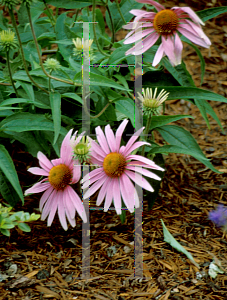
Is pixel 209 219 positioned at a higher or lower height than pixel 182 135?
lower

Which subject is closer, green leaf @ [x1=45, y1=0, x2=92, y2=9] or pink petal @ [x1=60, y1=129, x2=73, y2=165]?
pink petal @ [x1=60, y1=129, x2=73, y2=165]

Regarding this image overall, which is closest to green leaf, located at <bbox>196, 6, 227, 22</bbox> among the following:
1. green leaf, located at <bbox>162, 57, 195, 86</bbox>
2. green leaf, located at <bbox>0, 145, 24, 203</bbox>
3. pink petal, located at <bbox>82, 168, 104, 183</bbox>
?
green leaf, located at <bbox>162, 57, 195, 86</bbox>

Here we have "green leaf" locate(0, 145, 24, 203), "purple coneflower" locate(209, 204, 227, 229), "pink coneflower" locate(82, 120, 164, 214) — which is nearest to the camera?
"pink coneflower" locate(82, 120, 164, 214)

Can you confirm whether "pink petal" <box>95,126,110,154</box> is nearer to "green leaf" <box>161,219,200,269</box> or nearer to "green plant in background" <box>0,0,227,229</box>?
"green plant in background" <box>0,0,227,229</box>

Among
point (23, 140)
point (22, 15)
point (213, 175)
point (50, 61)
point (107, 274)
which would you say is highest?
point (22, 15)

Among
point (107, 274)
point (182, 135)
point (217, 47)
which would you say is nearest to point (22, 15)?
point (182, 135)

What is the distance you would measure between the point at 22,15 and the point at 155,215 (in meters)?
1.15

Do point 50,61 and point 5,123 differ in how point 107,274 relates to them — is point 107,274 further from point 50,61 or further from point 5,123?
point 50,61

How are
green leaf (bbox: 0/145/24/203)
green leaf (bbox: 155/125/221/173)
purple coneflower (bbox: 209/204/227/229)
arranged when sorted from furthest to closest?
purple coneflower (bbox: 209/204/227/229)
green leaf (bbox: 155/125/221/173)
green leaf (bbox: 0/145/24/203)

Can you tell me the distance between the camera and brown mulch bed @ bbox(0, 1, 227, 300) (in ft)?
3.62

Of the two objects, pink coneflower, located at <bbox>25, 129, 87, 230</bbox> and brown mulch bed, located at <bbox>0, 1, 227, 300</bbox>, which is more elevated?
pink coneflower, located at <bbox>25, 129, 87, 230</bbox>

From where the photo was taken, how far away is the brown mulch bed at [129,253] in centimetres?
110

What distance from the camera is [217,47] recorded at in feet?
8.32

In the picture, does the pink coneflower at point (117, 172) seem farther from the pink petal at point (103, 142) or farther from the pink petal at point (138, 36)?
the pink petal at point (138, 36)
